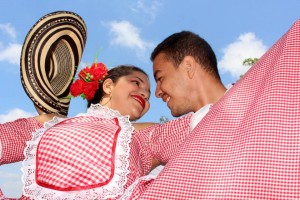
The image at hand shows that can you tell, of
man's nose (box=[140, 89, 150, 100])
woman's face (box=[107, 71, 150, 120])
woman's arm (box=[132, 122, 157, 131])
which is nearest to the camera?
woman's arm (box=[132, 122, 157, 131])

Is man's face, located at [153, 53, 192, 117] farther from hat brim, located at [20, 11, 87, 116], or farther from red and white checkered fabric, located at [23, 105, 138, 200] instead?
red and white checkered fabric, located at [23, 105, 138, 200]

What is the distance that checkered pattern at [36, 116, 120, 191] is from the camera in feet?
8.08

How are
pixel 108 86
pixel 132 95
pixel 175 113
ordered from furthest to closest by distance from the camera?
pixel 175 113 < pixel 108 86 < pixel 132 95

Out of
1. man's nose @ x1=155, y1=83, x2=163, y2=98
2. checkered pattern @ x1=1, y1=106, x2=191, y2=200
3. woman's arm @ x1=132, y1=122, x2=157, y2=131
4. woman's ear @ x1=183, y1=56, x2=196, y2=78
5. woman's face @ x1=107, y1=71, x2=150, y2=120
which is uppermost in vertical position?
woman's ear @ x1=183, y1=56, x2=196, y2=78

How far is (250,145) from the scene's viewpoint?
1746 mm

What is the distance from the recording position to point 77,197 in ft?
7.95

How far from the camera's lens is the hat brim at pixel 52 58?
3611mm

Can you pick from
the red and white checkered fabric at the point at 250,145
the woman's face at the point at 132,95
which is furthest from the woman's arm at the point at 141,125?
the red and white checkered fabric at the point at 250,145

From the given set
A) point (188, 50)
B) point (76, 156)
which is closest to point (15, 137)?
point (76, 156)

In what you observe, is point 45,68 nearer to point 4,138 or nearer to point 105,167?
point 4,138

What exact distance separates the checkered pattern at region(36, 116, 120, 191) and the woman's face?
27.1 inches

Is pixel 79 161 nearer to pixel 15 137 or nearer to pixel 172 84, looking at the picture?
pixel 15 137

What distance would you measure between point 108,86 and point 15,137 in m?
0.87

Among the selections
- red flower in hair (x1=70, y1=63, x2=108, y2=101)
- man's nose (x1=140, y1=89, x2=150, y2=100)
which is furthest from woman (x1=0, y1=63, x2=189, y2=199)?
red flower in hair (x1=70, y1=63, x2=108, y2=101)
